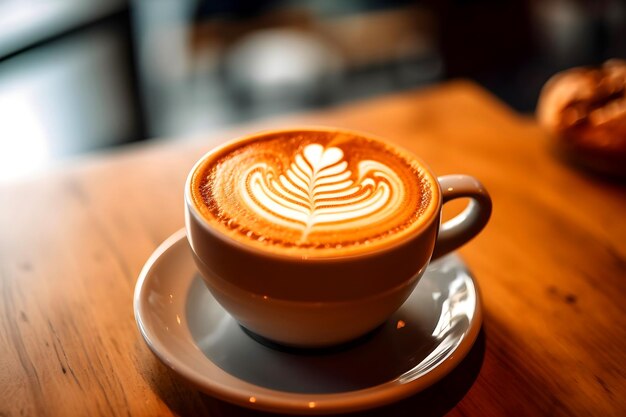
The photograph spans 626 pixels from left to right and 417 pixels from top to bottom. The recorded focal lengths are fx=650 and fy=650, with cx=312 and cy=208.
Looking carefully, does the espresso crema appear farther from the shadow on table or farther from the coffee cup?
the shadow on table

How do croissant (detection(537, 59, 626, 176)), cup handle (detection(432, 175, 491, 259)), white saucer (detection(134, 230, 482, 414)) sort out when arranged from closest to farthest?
white saucer (detection(134, 230, 482, 414)) → cup handle (detection(432, 175, 491, 259)) → croissant (detection(537, 59, 626, 176))

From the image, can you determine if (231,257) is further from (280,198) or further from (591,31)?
(591,31)

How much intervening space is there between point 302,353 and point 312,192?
142mm

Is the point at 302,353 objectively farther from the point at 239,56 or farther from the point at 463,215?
the point at 239,56

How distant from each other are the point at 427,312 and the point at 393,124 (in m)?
0.49

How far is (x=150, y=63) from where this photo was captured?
2361 millimetres

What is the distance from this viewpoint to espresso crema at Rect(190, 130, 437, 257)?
52cm

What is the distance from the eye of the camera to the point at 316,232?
20.5 inches

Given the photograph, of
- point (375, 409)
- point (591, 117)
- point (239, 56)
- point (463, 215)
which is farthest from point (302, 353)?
point (239, 56)

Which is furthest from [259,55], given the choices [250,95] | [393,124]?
[393,124]

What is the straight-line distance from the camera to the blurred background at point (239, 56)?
78.8 inches

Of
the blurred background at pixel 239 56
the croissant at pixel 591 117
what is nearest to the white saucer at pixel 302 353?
the croissant at pixel 591 117

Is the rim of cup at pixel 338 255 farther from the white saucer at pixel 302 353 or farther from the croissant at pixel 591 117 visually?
the croissant at pixel 591 117

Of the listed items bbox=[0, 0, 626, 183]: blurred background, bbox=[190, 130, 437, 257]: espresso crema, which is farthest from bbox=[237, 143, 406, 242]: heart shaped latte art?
bbox=[0, 0, 626, 183]: blurred background
